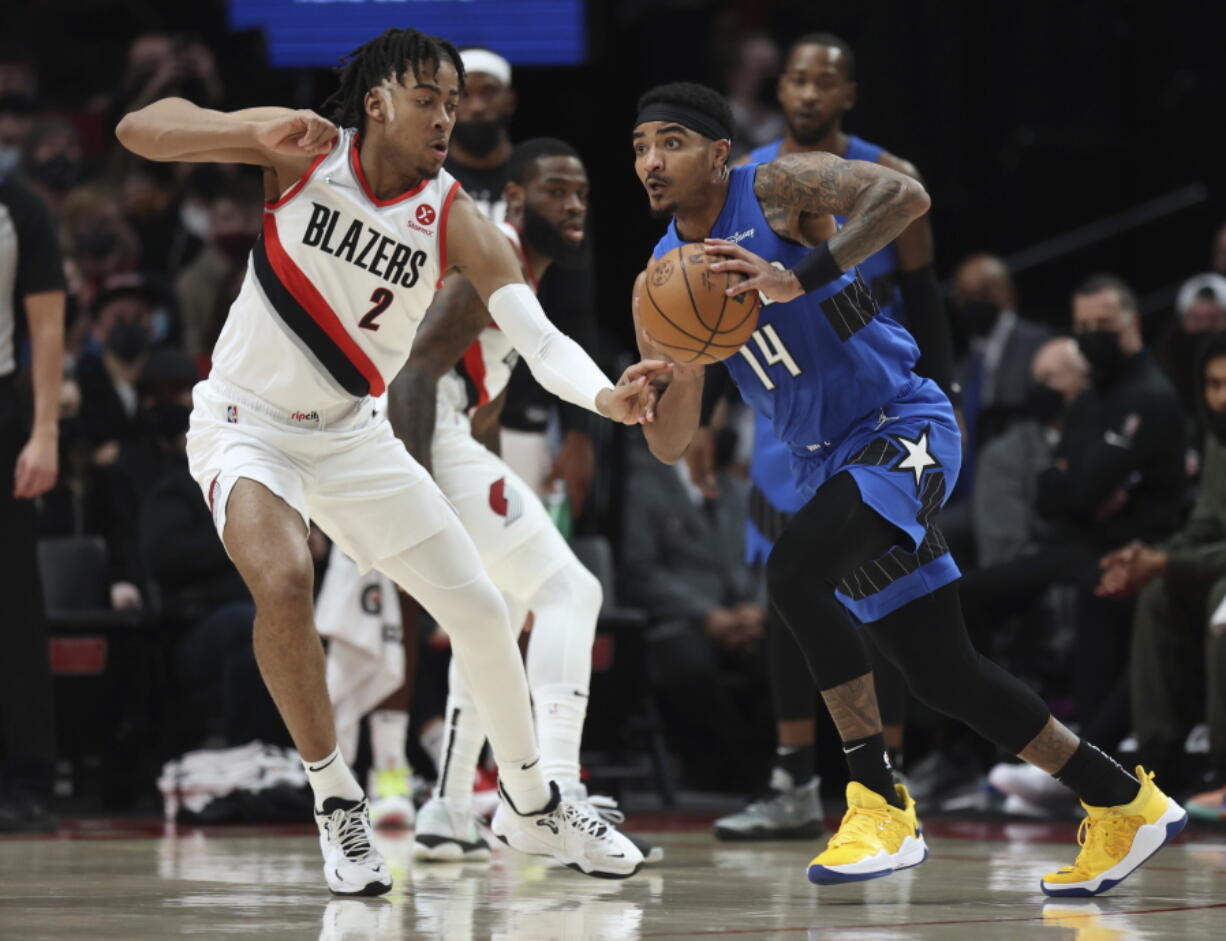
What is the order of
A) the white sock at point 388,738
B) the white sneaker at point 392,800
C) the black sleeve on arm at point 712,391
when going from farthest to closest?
1. the white sock at point 388,738
2. the white sneaker at point 392,800
3. the black sleeve on arm at point 712,391

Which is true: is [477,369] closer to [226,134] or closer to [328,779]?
[226,134]

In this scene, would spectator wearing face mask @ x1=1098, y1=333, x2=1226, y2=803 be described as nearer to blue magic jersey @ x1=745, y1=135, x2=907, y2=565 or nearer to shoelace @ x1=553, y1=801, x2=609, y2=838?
blue magic jersey @ x1=745, y1=135, x2=907, y2=565

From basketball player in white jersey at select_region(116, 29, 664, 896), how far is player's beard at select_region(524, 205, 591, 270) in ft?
3.43

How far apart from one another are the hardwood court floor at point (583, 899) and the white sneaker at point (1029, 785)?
143 centimetres

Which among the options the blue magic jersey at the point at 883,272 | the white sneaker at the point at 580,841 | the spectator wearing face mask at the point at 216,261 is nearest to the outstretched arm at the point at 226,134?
the white sneaker at the point at 580,841

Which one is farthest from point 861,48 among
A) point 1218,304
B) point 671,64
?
point 1218,304

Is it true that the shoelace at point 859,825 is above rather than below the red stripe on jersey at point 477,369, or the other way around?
below

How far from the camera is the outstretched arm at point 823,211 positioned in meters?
4.93

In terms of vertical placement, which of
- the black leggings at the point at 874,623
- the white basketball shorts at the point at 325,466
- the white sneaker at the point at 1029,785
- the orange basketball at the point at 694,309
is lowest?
the white sneaker at the point at 1029,785

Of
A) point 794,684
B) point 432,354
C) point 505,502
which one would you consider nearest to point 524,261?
point 432,354

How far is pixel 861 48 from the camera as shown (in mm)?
13312

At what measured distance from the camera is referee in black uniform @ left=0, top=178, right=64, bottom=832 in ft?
23.9

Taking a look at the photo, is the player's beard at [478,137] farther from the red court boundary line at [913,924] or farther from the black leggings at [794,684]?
the red court boundary line at [913,924]

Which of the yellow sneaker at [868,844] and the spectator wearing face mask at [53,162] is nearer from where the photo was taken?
the yellow sneaker at [868,844]
